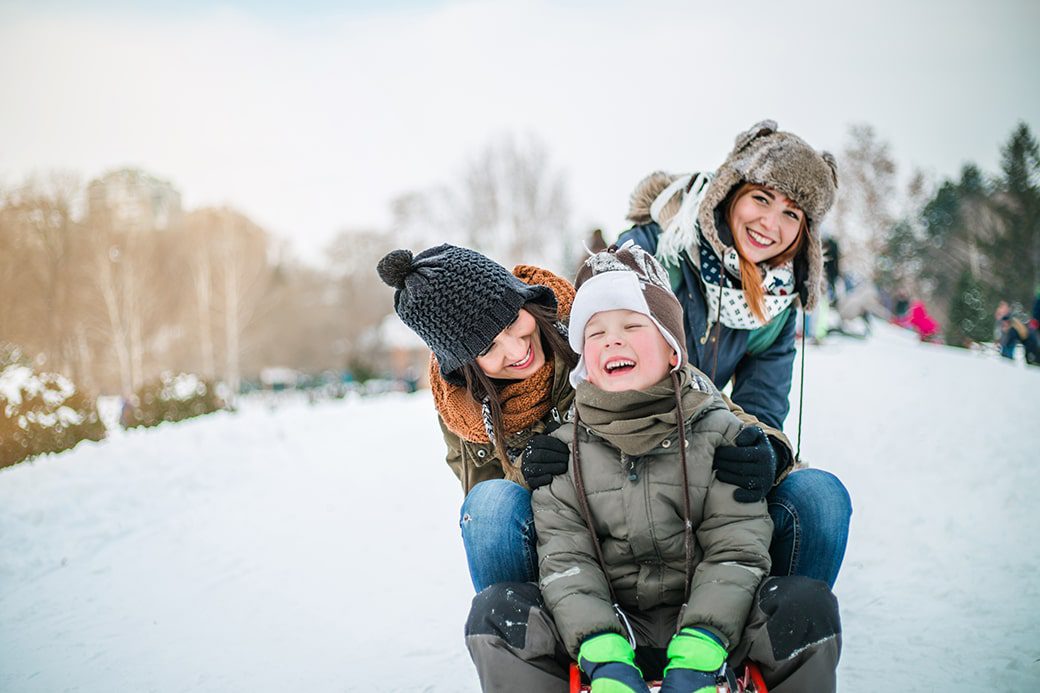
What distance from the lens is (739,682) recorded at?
55.5 inches

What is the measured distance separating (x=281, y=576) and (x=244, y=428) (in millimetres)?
4031

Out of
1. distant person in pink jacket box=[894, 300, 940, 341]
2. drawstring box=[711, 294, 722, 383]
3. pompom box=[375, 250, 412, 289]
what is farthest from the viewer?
distant person in pink jacket box=[894, 300, 940, 341]

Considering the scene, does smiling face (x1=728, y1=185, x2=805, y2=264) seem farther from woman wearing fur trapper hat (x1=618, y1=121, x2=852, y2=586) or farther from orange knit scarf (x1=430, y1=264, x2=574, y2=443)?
orange knit scarf (x1=430, y1=264, x2=574, y2=443)

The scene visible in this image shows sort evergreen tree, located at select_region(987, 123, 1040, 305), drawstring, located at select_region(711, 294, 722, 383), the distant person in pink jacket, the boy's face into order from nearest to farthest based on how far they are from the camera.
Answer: the boy's face, drawstring, located at select_region(711, 294, 722, 383), the distant person in pink jacket, evergreen tree, located at select_region(987, 123, 1040, 305)

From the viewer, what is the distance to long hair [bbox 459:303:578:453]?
6.23ft

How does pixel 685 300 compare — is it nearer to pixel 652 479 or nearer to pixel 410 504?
pixel 652 479

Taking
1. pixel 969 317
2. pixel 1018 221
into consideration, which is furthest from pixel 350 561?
pixel 1018 221

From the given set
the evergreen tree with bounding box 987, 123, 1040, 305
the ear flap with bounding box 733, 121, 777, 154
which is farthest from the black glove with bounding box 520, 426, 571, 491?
the evergreen tree with bounding box 987, 123, 1040, 305

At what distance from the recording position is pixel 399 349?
2994 centimetres

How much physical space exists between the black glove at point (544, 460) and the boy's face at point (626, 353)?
0.64 feet

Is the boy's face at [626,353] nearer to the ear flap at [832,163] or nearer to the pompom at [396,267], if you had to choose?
the pompom at [396,267]

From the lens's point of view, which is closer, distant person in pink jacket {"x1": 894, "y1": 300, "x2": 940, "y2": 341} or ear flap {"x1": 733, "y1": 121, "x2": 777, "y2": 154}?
ear flap {"x1": 733, "y1": 121, "x2": 777, "y2": 154}

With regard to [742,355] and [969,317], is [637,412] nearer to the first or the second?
[742,355]

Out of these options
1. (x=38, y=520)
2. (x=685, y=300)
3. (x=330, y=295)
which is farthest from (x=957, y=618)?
(x=330, y=295)
